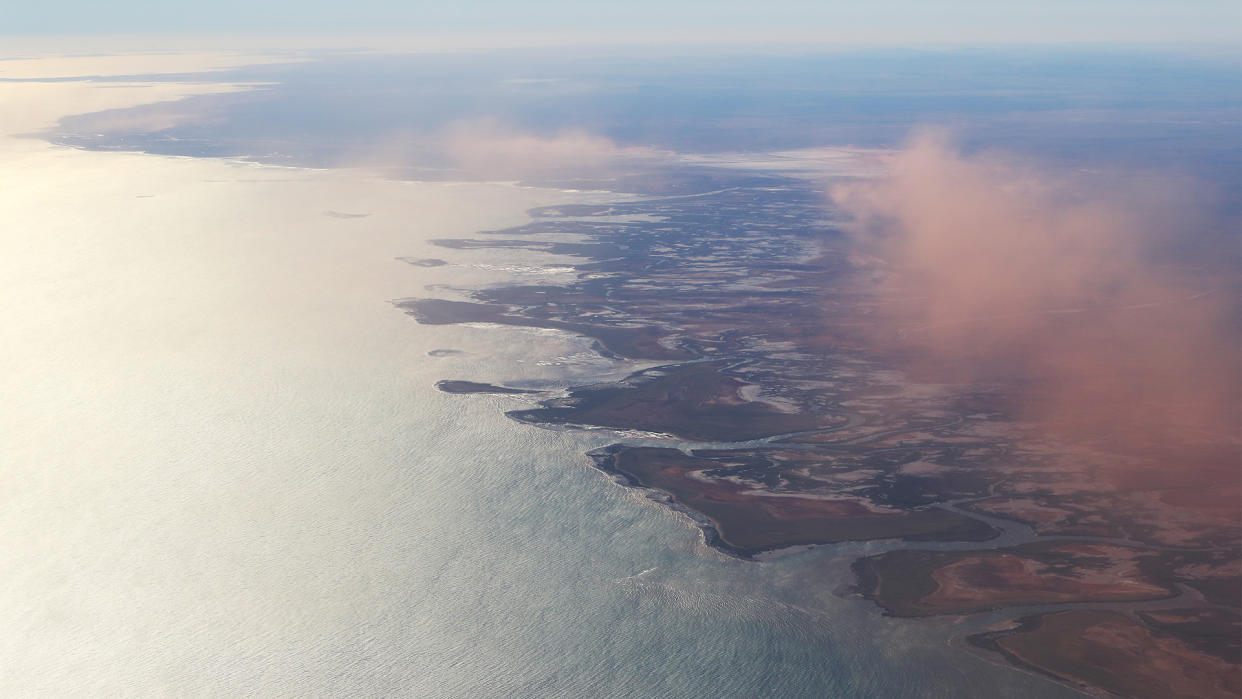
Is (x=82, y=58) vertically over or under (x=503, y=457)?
over

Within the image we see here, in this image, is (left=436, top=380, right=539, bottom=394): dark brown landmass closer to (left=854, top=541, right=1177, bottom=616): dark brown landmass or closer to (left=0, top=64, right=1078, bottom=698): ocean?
(left=0, top=64, right=1078, bottom=698): ocean

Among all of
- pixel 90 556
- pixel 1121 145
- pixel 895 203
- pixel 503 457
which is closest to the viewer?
pixel 90 556

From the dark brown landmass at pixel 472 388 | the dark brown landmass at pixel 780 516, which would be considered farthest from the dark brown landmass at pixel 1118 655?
the dark brown landmass at pixel 472 388

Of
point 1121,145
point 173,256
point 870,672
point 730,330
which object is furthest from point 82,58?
point 870,672

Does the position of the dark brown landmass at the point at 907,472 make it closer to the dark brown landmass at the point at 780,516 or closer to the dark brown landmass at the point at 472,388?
the dark brown landmass at the point at 780,516

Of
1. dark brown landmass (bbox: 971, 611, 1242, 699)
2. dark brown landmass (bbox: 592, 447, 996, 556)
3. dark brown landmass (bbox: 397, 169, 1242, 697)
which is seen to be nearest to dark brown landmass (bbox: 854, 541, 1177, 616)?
dark brown landmass (bbox: 397, 169, 1242, 697)

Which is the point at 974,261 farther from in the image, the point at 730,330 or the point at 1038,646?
the point at 1038,646
